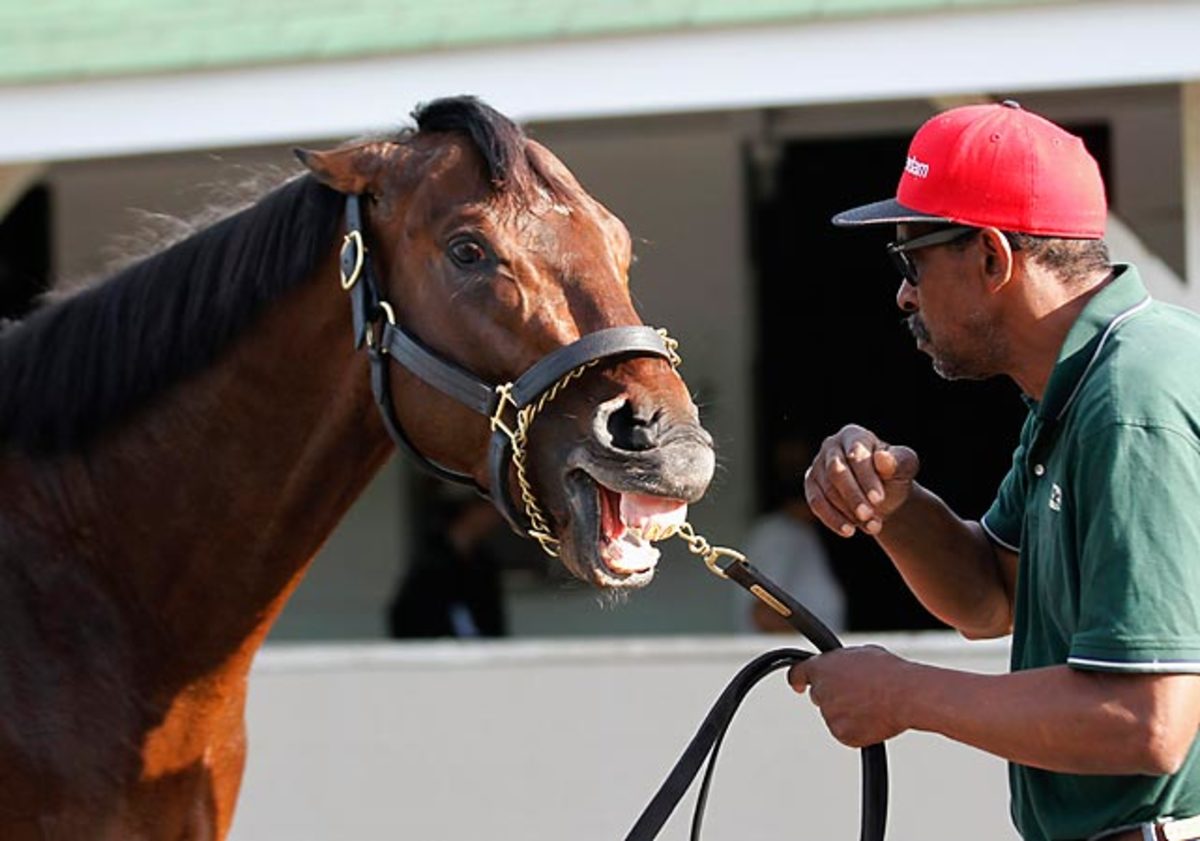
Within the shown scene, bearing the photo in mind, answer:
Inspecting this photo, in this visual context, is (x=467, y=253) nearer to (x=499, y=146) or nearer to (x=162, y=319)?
(x=499, y=146)

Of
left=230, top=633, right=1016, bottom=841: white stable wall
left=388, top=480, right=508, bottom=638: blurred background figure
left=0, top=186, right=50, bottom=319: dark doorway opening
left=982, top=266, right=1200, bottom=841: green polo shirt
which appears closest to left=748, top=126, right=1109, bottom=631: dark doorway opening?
left=388, top=480, right=508, bottom=638: blurred background figure

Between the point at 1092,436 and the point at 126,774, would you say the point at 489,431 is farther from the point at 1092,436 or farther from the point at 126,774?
the point at 1092,436

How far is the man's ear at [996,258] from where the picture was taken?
2.28m

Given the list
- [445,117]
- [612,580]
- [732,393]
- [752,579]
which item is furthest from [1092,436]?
[732,393]

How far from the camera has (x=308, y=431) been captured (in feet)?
9.73

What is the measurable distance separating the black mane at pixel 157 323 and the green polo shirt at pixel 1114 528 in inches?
48.4

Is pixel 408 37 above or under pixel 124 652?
above

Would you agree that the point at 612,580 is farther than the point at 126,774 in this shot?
No

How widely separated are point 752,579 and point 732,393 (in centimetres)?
538

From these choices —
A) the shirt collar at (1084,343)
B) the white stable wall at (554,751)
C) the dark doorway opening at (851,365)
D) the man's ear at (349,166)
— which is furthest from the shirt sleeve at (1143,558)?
the dark doorway opening at (851,365)

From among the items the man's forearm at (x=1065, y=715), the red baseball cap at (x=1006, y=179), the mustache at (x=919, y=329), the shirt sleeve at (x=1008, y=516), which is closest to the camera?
the man's forearm at (x=1065, y=715)

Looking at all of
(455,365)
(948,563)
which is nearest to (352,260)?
(455,365)

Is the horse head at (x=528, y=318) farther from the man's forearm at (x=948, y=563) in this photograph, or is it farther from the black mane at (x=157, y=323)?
the man's forearm at (x=948, y=563)

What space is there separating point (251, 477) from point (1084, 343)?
136 centimetres
